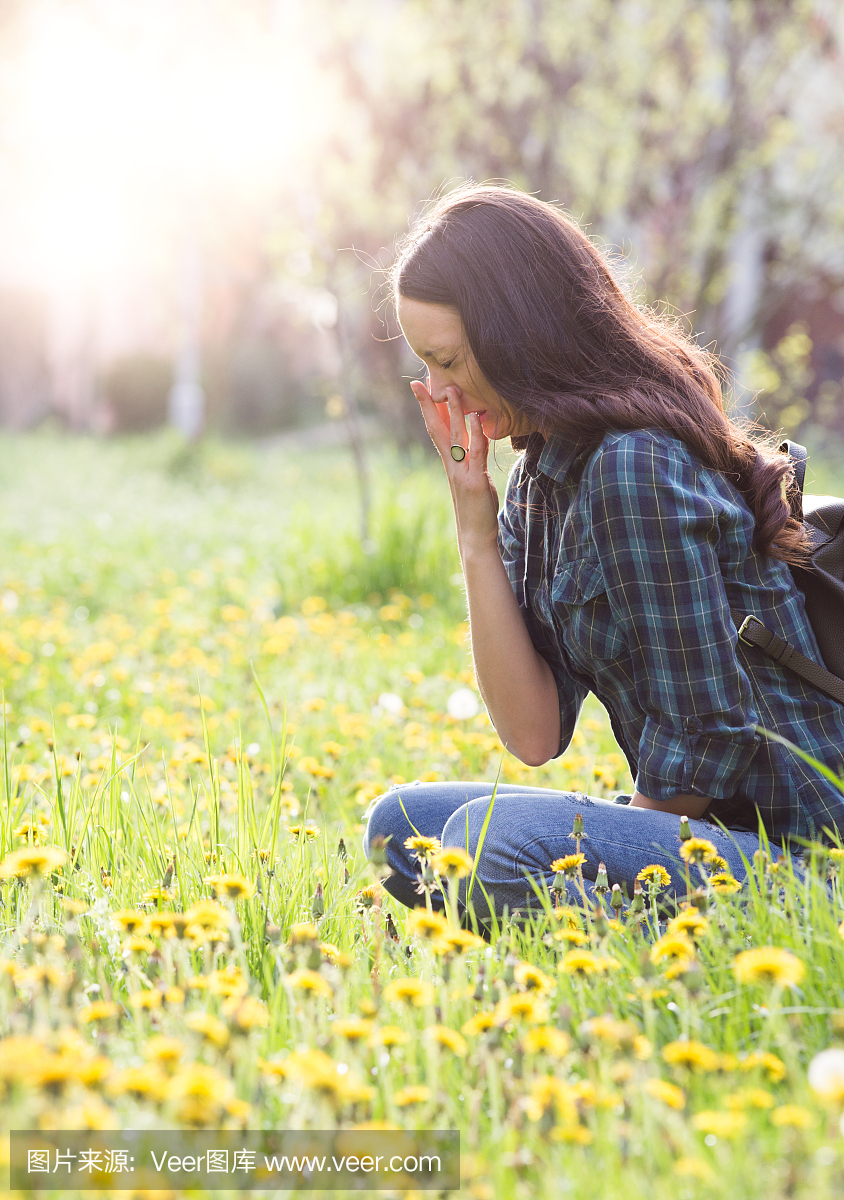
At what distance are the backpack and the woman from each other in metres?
0.03

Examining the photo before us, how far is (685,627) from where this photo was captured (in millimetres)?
1759

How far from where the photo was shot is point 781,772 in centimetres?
185

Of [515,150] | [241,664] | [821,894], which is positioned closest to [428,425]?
[821,894]

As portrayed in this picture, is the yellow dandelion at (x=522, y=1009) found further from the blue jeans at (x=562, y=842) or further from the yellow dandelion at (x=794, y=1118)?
the blue jeans at (x=562, y=842)

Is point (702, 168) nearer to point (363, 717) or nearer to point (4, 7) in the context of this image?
point (4, 7)

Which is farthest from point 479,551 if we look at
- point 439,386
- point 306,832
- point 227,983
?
point 227,983

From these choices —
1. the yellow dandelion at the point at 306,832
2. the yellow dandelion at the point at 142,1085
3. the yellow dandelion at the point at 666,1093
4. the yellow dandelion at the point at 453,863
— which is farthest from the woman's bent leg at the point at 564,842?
the yellow dandelion at the point at 142,1085

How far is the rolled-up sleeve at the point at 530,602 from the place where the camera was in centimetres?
221

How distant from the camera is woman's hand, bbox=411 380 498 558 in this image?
6.82 feet

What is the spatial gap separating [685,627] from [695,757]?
0.24 m

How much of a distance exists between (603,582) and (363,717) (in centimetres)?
165

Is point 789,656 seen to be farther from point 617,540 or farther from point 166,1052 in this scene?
point 166,1052

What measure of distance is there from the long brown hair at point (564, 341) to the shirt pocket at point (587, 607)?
0.24 meters

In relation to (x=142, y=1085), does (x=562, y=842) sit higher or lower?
lower
